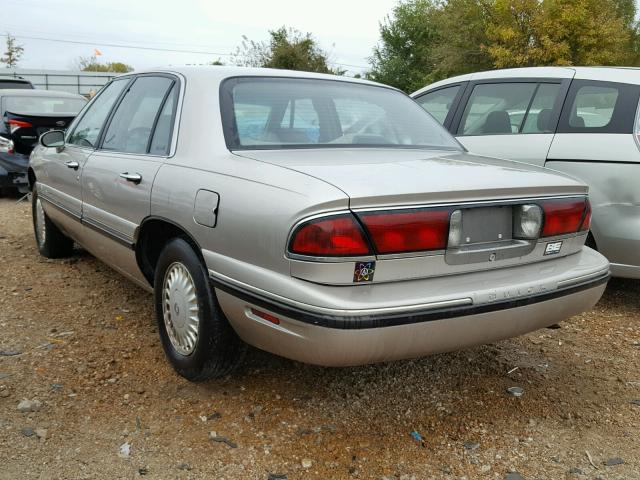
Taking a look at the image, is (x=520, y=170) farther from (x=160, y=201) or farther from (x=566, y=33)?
(x=566, y=33)

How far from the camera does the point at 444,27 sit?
35344 mm

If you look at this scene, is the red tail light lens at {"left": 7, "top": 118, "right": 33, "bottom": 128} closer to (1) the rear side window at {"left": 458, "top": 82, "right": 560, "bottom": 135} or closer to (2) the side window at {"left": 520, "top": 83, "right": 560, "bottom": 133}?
(1) the rear side window at {"left": 458, "top": 82, "right": 560, "bottom": 135}

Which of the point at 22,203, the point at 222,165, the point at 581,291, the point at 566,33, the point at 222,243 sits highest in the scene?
the point at 566,33

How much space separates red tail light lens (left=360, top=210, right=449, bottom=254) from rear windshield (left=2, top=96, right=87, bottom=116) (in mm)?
8177

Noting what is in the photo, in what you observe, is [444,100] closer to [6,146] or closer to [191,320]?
[191,320]

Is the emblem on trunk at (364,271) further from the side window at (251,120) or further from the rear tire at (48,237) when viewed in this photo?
the rear tire at (48,237)

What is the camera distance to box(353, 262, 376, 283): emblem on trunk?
226 centimetres

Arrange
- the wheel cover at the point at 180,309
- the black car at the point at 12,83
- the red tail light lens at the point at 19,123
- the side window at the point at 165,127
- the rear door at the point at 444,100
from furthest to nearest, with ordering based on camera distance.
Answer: the black car at the point at 12,83
the red tail light lens at the point at 19,123
the rear door at the point at 444,100
the side window at the point at 165,127
the wheel cover at the point at 180,309

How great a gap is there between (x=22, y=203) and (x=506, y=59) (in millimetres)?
26779

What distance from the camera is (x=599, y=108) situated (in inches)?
176

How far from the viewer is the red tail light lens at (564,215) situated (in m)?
2.72

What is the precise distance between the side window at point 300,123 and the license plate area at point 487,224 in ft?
3.10

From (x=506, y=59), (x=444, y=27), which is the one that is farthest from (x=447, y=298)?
(x=444, y=27)

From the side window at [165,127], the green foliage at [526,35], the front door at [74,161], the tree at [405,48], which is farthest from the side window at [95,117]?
the tree at [405,48]
